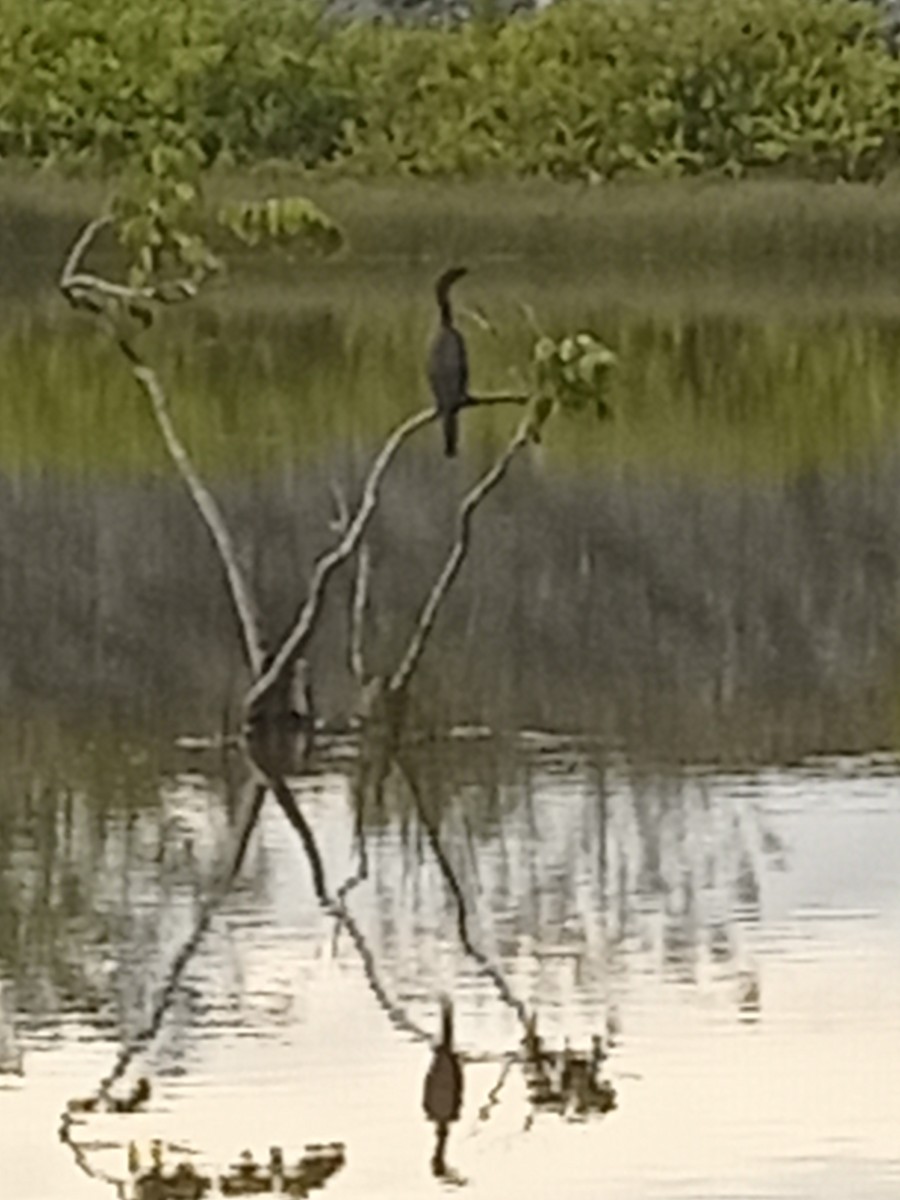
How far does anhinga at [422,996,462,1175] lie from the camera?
3.53m

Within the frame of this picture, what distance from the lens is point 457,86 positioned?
522cm

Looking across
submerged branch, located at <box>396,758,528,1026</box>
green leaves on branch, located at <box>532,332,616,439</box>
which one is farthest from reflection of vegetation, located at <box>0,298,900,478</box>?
submerged branch, located at <box>396,758,528,1026</box>

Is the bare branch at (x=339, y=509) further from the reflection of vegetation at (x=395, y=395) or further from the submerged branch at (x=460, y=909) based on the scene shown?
the submerged branch at (x=460, y=909)

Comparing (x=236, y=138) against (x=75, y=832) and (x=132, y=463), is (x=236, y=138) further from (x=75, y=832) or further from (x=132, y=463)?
(x=75, y=832)

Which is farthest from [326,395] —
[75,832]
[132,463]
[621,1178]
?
[621,1178]

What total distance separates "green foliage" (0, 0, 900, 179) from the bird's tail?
40cm

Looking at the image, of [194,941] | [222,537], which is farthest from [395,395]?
[194,941]

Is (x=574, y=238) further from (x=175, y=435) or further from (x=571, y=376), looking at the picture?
(x=571, y=376)

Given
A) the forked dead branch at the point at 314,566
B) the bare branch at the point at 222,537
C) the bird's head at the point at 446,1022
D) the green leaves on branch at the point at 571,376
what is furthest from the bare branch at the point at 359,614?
the bird's head at the point at 446,1022

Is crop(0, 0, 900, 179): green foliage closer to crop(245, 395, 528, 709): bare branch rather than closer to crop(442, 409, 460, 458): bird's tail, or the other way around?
crop(442, 409, 460, 458): bird's tail

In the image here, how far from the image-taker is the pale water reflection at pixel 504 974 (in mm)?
3504

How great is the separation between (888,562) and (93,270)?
122 cm

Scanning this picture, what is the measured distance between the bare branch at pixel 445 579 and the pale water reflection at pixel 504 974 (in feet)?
0.67

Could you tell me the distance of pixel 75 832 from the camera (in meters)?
4.28
